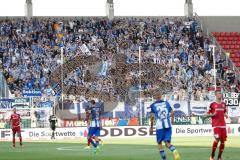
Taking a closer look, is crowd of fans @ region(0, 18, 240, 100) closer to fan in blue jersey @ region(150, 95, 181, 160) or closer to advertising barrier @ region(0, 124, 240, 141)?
advertising barrier @ region(0, 124, 240, 141)

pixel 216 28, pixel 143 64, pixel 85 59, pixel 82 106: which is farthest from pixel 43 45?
pixel 216 28

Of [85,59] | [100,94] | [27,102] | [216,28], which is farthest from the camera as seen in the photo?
[216,28]

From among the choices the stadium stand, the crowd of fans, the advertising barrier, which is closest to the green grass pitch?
the advertising barrier

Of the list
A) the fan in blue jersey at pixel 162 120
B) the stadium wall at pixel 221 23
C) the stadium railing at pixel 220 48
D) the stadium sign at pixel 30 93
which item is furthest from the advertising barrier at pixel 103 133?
the fan in blue jersey at pixel 162 120

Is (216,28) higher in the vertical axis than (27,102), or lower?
higher

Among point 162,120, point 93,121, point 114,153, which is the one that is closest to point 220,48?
point 93,121

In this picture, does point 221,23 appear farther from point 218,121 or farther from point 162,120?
point 162,120

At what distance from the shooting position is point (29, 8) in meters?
68.3

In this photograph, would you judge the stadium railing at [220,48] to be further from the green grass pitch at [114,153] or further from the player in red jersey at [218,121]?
the player in red jersey at [218,121]

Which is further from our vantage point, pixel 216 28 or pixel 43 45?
pixel 216 28

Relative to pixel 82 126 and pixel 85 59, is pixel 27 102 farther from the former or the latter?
pixel 85 59

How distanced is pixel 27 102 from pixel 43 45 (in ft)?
46.0

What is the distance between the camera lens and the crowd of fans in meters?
57.8

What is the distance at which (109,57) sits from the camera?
62188 mm
